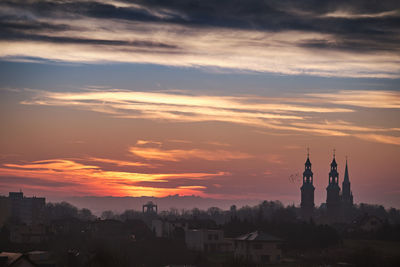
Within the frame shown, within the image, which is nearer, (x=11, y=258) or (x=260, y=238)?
(x=11, y=258)

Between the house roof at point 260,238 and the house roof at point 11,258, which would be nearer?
the house roof at point 11,258

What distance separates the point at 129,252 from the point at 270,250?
16690 millimetres

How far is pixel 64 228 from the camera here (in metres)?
137

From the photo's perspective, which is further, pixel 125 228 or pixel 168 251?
pixel 125 228

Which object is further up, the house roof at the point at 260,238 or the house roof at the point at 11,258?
the house roof at the point at 260,238

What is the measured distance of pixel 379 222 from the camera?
164m

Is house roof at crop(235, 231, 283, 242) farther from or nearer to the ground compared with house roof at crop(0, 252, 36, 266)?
farther from the ground

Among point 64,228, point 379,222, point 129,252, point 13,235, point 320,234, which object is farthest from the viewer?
point 379,222

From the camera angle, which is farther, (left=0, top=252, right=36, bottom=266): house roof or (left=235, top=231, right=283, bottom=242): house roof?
(left=235, top=231, right=283, bottom=242): house roof

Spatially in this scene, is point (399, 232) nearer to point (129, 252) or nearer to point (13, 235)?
point (129, 252)

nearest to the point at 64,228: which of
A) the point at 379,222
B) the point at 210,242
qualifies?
the point at 210,242

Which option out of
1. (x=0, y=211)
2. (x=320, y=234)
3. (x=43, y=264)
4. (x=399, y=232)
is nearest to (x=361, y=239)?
(x=399, y=232)

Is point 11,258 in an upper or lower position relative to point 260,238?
lower

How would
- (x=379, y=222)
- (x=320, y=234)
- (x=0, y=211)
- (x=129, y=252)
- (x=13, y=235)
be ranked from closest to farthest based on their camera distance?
(x=129, y=252) < (x=320, y=234) < (x=13, y=235) < (x=379, y=222) < (x=0, y=211)
